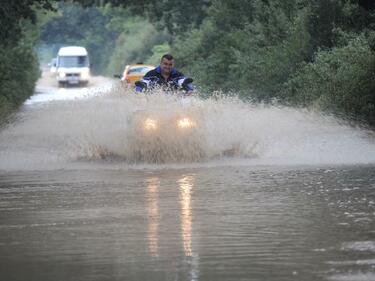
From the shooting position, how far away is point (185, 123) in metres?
18.5

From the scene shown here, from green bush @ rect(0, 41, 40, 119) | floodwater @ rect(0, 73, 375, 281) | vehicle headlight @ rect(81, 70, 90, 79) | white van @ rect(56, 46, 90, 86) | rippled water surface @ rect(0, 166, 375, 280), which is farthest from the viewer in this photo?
vehicle headlight @ rect(81, 70, 90, 79)

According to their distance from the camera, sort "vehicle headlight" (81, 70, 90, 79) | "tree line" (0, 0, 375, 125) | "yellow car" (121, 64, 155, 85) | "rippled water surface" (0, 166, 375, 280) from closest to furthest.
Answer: "rippled water surface" (0, 166, 375, 280), "tree line" (0, 0, 375, 125), "yellow car" (121, 64, 155, 85), "vehicle headlight" (81, 70, 90, 79)

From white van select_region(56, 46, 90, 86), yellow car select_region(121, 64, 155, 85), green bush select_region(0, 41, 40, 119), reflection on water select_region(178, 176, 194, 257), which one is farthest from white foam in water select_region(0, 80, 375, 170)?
white van select_region(56, 46, 90, 86)

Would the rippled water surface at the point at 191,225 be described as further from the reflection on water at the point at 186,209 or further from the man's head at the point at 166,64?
the man's head at the point at 166,64

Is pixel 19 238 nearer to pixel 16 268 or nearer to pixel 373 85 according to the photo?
pixel 16 268

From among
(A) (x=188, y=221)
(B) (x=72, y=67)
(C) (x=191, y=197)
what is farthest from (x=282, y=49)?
(B) (x=72, y=67)

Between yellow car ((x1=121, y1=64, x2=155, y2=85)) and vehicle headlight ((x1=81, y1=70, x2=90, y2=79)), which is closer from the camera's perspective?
yellow car ((x1=121, y1=64, x2=155, y2=85))

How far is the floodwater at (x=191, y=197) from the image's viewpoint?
29.7 ft

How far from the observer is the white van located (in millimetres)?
85000

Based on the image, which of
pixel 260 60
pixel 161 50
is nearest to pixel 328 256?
pixel 260 60

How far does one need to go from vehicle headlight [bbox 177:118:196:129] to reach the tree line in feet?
19.6

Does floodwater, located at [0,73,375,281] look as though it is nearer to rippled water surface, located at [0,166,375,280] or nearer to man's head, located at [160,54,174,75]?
rippled water surface, located at [0,166,375,280]

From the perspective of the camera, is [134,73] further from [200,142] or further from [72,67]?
[72,67]

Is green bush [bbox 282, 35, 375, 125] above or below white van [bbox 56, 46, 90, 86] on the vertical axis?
below
